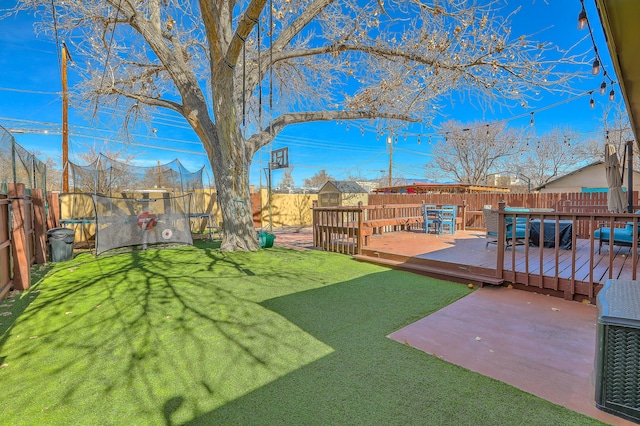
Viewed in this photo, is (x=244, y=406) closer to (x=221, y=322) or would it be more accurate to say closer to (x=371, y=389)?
(x=371, y=389)

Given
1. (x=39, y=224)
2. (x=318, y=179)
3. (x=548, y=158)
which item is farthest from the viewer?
(x=318, y=179)

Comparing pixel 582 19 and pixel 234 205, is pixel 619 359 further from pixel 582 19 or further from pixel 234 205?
pixel 234 205

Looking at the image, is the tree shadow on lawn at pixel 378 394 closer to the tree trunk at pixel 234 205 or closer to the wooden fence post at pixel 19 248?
the wooden fence post at pixel 19 248

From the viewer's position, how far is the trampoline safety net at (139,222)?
22.3 feet

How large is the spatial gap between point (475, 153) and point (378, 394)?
26666mm

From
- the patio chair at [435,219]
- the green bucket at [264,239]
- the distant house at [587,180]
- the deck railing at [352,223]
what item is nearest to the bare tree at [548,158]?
the distant house at [587,180]

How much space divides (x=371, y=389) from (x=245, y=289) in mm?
2637

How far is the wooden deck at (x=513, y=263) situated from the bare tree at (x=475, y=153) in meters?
18.7

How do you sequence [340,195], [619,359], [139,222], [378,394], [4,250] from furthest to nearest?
[340,195]
[139,222]
[4,250]
[378,394]
[619,359]

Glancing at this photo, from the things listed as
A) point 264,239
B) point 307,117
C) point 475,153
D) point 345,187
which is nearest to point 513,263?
point 264,239

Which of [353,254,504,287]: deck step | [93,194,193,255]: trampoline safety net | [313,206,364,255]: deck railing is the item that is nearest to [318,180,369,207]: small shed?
[313,206,364,255]: deck railing

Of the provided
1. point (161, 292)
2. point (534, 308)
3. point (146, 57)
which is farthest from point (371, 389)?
point (146, 57)

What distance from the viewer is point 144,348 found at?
2525 millimetres

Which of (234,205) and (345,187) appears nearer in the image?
(234,205)
